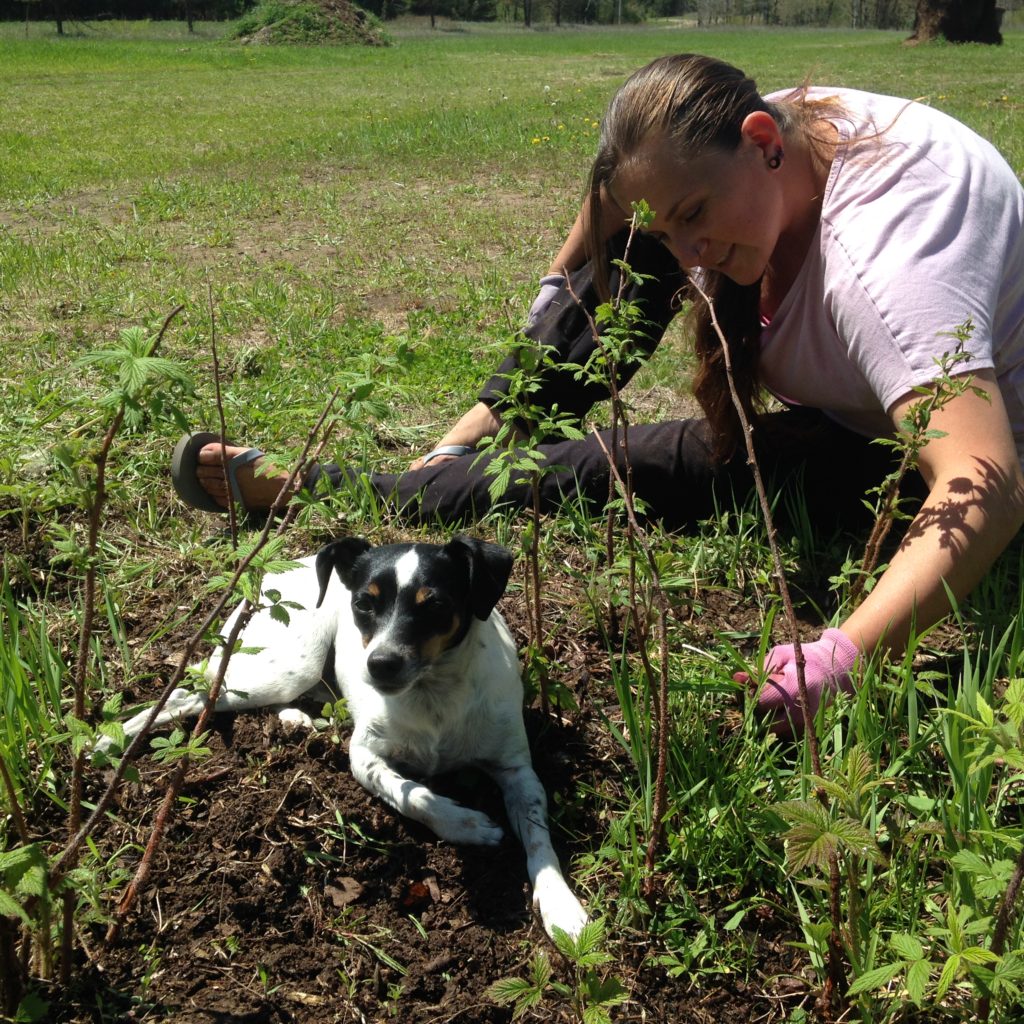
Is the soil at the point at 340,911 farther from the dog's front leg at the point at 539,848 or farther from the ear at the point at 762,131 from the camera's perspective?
the ear at the point at 762,131

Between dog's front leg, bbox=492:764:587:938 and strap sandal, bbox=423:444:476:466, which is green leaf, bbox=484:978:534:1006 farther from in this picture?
strap sandal, bbox=423:444:476:466

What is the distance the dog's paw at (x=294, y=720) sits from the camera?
2.59m

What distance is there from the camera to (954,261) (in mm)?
2396

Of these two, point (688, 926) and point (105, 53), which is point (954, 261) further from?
point (105, 53)

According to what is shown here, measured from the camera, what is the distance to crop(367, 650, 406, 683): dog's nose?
2.21m

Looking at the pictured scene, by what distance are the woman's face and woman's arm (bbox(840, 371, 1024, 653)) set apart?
68 cm

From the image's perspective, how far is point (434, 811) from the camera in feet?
7.36

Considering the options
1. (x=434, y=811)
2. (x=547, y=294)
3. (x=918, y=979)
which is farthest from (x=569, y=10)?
(x=918, y=979)

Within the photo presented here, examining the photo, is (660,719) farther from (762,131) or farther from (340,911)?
(762,131)

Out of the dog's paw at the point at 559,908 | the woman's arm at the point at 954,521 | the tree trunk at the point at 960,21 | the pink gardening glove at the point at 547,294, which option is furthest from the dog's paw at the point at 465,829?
the tree trunk at the point at 960,21

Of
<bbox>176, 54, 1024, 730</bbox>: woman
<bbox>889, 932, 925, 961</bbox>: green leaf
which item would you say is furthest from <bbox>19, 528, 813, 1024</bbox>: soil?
<bbox>176, 54, 1024, 730</bbox>: woman

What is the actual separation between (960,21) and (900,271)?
30.5 meters

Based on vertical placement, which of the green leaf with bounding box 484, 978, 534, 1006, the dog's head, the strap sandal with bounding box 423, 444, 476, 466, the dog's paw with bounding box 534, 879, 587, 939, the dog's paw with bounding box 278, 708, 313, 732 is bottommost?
the dog's paw with bounding box 534, 879, 587, 939

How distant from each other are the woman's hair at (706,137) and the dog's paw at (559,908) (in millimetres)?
1531
